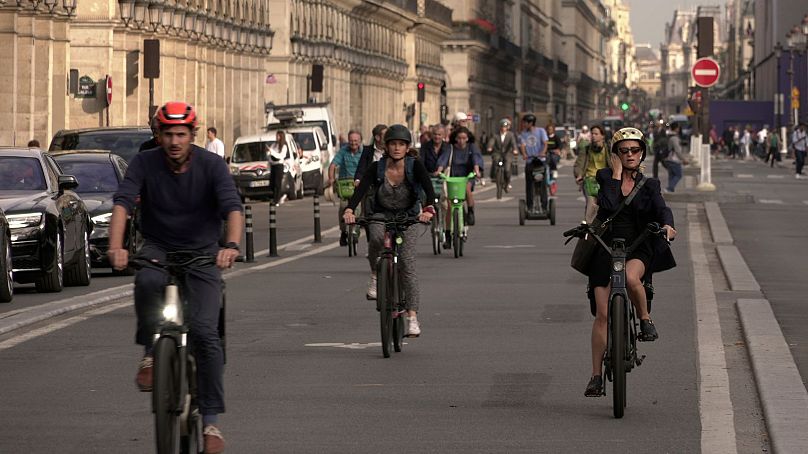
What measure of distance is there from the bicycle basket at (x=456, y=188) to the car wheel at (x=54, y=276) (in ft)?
23.9

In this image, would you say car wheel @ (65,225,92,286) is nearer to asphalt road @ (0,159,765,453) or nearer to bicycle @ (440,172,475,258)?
asphalt road @ (0,159,765,453)

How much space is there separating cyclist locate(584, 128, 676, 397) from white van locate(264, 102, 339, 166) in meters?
42.2

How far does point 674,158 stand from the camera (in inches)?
1730

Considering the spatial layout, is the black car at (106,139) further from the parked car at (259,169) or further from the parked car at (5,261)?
the parked car at (259,169)

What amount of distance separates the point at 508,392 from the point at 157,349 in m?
3.78

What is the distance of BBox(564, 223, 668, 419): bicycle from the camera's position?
10719 mm

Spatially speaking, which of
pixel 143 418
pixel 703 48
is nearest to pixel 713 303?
pixel 143 418

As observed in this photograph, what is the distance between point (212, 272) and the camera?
902 cm

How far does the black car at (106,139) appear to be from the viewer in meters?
27.8

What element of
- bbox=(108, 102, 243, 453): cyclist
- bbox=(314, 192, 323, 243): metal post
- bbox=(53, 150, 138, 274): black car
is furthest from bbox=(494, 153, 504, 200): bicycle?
bbox=(108, 102, 243, 453): cyclist

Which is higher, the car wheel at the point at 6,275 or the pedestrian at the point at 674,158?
the pedestrian at the point at 674,158

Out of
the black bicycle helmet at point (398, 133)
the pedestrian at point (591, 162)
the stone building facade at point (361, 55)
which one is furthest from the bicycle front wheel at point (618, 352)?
the stone building facade at point (361, 55)

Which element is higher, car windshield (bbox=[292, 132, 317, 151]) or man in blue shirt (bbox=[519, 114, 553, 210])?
car windshield (bbox=[292, 132, 317, 151])

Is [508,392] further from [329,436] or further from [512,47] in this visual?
[512,47]
